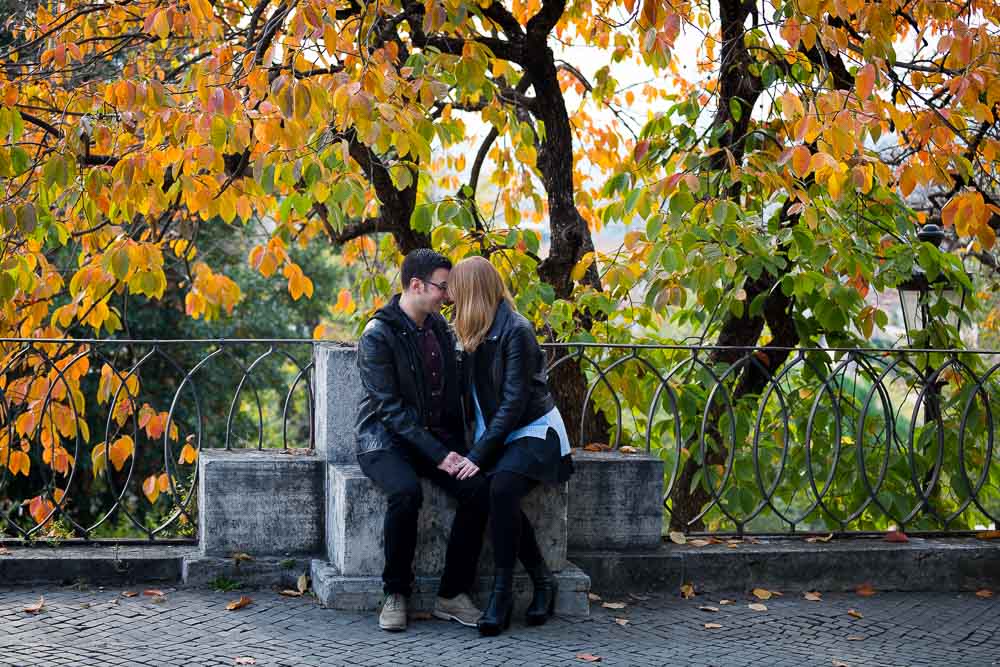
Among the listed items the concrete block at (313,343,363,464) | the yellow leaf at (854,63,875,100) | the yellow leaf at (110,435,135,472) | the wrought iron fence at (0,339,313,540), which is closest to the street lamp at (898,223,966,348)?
the yellow leaf at (854,63,875,100)

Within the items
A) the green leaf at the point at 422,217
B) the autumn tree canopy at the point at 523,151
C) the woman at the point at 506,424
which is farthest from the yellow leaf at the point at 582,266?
the woman at the point at 506,424

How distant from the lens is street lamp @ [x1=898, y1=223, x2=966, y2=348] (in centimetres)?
810

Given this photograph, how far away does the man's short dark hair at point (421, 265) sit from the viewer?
556 centimetres

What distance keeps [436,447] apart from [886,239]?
4.21 meters

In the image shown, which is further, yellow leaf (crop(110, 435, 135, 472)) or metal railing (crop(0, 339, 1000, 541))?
yellow leaf (crop(110, 435, 135, 472))

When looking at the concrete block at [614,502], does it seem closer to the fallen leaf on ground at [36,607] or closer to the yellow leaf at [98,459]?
the fallen leaf on ground at [36,607]

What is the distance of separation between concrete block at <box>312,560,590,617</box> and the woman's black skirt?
53cm

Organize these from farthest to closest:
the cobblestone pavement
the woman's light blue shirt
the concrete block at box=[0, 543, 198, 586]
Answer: the concrete block at box=[0, 543, 198, 586] < the woman's light blue shirt < the cobblestone pavement

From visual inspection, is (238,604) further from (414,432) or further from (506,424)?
(506,424)

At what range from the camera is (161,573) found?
5902 millimetres

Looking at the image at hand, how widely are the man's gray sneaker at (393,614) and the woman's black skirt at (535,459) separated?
2.44 ft

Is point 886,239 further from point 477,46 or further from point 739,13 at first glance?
point 477,46

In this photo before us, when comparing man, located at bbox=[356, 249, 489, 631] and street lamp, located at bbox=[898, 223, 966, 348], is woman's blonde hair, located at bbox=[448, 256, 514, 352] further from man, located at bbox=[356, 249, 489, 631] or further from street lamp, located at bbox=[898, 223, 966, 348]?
street lamp, located at bbox=[898, 223, 966, 348]

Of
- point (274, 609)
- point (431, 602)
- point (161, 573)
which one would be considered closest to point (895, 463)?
point (431, 602)
